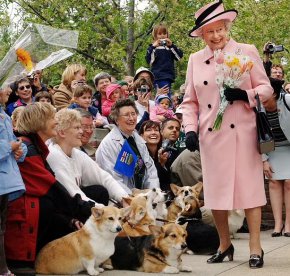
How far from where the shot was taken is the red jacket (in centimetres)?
686

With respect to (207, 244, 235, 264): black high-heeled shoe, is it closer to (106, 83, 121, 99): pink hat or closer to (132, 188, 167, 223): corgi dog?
(132, 188, 167, 223): corgi dog

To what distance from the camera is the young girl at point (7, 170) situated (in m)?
6.43

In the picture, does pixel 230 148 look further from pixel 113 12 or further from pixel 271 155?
pixel 113 12


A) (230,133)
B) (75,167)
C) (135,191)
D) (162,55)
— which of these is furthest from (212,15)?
(162,55)

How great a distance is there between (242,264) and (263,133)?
1.21 m

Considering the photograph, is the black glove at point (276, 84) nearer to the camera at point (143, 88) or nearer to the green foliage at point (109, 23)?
the camera at point (143, 88)

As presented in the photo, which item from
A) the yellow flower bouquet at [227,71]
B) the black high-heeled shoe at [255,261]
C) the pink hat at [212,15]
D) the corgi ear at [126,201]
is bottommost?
the black high-heeled shoe at [255,261]

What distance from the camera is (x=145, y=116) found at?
11641mm

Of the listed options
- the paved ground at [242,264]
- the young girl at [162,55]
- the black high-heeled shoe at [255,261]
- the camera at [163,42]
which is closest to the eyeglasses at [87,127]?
the paved ground at [242,264]

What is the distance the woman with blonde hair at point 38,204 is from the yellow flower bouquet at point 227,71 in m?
1.42

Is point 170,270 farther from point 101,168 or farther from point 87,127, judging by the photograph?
point 87,127

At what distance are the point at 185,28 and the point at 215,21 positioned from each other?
14827 millimetres

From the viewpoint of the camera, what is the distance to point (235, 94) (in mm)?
7070

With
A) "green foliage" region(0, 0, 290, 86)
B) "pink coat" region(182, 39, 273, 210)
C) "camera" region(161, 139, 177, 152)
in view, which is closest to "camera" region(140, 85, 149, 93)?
"camera" region(161, 139, 177, 152)
